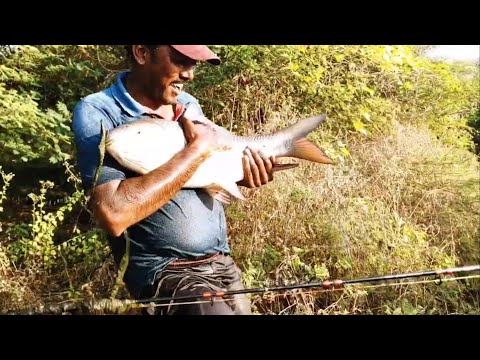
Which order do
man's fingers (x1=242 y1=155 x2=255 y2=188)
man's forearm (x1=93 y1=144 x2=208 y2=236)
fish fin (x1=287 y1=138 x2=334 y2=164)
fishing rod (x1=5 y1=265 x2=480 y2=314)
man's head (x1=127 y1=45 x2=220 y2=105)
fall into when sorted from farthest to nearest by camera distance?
fish fin (x1=287 y1=138 x2=334 y2=164) → man's fingers (x1=242 y1=155 x2=255 y2=188) → man's head (x1=127 y1=45 x2=220 y2=105) → fishing rod (x1=5 y1=265 x2=480 y2=314) → man's forearm (x1=93 y1=144 x2=208 y2=236)

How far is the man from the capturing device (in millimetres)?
2758

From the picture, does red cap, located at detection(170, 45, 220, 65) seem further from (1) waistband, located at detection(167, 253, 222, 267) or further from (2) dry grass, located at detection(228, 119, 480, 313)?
(1) waistband, located at detection(167, 253, 222, 267)

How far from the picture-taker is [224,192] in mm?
3064

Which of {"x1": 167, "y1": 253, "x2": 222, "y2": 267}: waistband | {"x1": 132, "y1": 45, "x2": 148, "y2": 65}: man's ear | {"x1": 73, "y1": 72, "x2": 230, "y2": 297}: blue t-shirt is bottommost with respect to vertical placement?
Result: {"x1": 167, "y1": 253, "x2": 222, "y2": 267}: waistband

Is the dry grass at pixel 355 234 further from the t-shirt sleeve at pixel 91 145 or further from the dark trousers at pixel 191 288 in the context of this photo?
the t-shirt sleeve at pixel 91 145

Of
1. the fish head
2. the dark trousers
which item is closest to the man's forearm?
the fish head

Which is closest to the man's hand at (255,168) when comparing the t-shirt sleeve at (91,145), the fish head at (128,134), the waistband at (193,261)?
the waistband at (193,261)

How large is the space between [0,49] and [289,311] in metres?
2.29

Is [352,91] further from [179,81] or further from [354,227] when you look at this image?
[179,81]

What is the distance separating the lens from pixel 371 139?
3709mm

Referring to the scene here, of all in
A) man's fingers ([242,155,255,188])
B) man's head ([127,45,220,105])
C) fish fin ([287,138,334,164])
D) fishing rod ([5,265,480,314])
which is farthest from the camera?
fish fin ([287,138,334,164])

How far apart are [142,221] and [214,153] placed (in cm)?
50

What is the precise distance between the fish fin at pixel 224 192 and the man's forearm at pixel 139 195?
166 mm

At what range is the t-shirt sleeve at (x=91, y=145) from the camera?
274 cm
